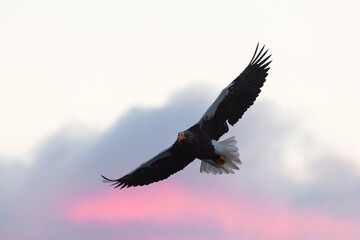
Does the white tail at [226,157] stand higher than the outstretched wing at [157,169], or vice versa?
the outstretched wing at [157,169]

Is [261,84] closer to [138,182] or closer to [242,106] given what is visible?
[242,106]

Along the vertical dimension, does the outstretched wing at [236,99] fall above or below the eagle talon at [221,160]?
above

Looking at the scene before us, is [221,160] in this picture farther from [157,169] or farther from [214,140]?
[157,169]

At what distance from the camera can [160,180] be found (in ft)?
53.7

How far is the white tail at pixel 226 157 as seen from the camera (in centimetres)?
1518

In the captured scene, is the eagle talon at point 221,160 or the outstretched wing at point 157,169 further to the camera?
the outstretched wing at point 157,169

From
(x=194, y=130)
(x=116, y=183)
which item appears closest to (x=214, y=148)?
(x=194, y=130)

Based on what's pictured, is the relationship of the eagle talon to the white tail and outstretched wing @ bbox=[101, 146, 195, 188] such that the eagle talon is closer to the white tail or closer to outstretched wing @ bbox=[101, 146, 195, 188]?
the white tail

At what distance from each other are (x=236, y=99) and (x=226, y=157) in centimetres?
129

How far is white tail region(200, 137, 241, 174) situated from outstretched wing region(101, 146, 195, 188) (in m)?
0.49

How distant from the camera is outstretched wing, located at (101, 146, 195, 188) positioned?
625 inches

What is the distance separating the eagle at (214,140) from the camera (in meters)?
15.0

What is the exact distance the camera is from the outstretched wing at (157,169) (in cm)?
1588

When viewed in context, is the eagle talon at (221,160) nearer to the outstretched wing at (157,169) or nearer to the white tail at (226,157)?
the white tail at (226,157)
